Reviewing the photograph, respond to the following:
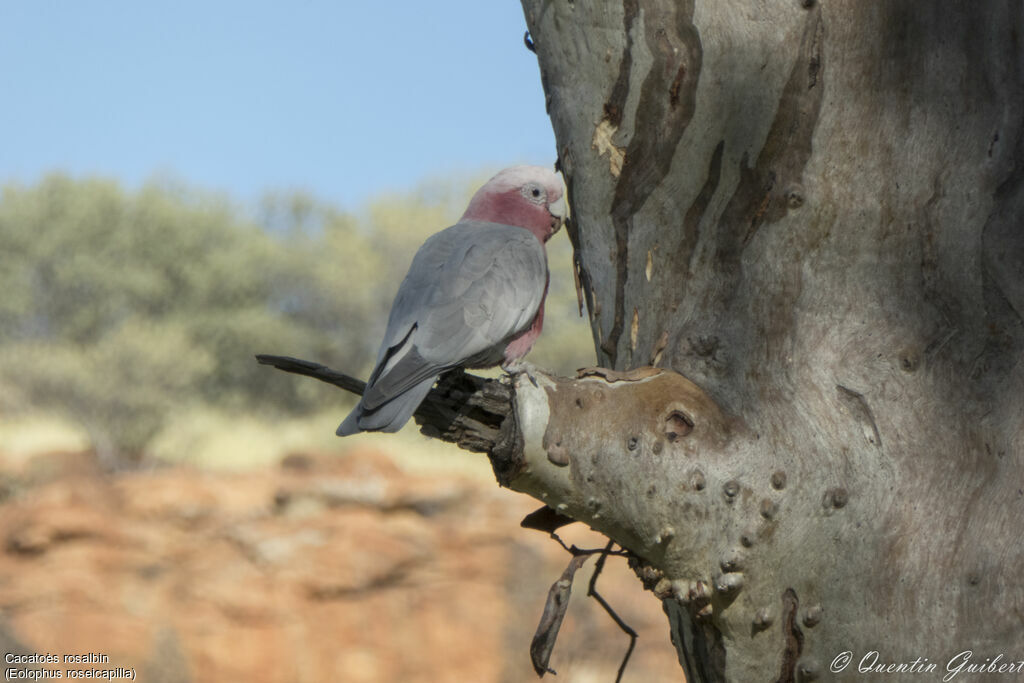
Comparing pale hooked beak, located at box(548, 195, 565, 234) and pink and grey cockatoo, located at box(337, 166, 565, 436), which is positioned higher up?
pale hooked beak, located at box(548, 195, 565, 234)

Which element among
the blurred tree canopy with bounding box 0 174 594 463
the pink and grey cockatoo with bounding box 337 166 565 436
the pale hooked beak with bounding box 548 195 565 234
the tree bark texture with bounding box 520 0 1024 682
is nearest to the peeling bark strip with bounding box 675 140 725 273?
the tree bark texture with bounding box 520 0 1024 682

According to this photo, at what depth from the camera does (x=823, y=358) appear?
1.79 m

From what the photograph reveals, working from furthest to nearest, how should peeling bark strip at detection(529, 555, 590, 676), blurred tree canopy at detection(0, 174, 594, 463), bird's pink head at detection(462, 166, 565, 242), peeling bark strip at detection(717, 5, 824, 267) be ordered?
blurred tree canopy at detection(0, 174, 594, 463), bird's pink head at detection(462, 166, 565, 242), peeling bark strip at detection(529, 555, 590, 676), peeling bark strip at detection(717, 5, 824, 267)

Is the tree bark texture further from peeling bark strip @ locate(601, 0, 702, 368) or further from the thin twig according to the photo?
the thin twig

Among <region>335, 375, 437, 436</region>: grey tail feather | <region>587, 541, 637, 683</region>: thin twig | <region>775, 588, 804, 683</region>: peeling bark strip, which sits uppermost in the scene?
<region>335, 375, 437, 436</region>: grey tail feather

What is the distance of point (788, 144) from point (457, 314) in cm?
99

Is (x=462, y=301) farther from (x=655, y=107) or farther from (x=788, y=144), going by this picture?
(x=788, y=144)

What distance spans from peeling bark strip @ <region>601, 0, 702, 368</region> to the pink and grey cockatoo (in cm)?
48

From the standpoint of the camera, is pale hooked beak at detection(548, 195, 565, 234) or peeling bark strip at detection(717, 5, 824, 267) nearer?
peeling bark strip at detection(717, 5, 824, 267)

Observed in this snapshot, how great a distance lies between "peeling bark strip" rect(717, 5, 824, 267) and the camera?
1.86 m

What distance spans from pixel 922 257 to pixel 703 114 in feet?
1.72

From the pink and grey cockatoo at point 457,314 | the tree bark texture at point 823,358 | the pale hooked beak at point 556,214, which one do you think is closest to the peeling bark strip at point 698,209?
the tree bark texture at point 823,358

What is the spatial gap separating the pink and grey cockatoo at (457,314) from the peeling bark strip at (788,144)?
0.78m

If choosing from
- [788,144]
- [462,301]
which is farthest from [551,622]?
[788,144]
